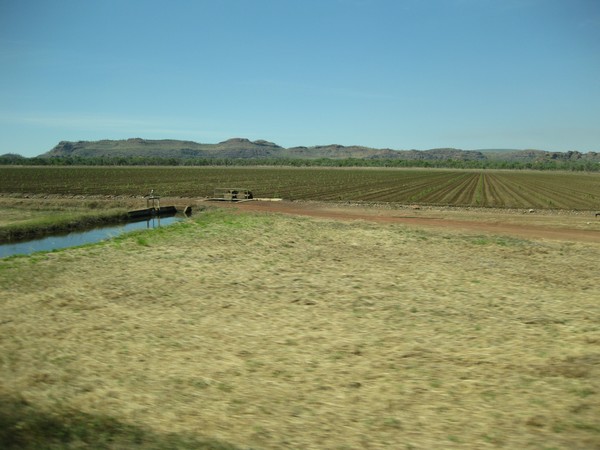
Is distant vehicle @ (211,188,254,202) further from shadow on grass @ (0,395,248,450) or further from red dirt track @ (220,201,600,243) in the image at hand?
shadow on grass @ (0,395,248,450)

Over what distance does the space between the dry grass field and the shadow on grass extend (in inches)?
1.9

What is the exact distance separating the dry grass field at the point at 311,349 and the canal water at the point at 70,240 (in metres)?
8.40

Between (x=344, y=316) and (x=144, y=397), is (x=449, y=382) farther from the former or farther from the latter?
(x=144, y=397)

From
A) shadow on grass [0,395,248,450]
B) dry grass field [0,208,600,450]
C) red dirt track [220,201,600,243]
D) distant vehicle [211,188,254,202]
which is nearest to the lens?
shadow on grass [0,395,248,450]

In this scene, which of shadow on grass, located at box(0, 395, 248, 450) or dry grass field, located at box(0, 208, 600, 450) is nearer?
shadow on grass, located at box(0, 395, 248, 450)

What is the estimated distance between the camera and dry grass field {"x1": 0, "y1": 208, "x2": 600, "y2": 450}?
5.39 metres

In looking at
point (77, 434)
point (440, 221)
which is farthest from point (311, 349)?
point (440, 221)

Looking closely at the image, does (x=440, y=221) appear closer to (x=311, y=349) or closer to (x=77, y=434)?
(x=311, y=349)

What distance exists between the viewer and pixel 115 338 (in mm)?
8180

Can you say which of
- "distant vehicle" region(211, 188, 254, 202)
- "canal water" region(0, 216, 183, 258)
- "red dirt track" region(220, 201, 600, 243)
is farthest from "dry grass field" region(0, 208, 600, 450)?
"distant vehicle" region(211, 188, 254, 202)

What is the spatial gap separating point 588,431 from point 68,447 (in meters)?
5.44

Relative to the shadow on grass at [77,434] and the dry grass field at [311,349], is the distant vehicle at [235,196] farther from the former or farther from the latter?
the shadow on grass at [77,434]

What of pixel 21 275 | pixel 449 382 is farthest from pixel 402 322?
pixel 21 275

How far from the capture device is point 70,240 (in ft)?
83.3
